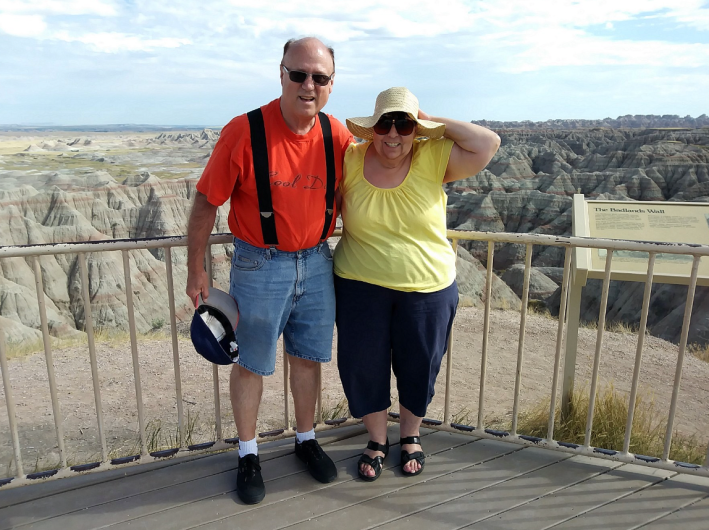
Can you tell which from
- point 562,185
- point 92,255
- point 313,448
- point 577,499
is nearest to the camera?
point 577,499

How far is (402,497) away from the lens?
2.40 metres

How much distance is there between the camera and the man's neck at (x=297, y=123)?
2223mm

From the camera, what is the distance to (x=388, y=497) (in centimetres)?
240

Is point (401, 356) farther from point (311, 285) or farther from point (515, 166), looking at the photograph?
point (515, 166)

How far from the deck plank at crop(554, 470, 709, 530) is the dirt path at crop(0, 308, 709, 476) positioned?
Answer: 6.25ft

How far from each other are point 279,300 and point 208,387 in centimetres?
462

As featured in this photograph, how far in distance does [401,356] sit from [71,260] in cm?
3061

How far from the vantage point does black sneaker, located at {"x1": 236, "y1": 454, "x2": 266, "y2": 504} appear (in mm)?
2348

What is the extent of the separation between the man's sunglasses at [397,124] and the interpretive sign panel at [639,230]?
1636mm

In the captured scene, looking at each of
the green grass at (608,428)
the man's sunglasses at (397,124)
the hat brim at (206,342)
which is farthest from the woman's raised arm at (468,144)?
the green grass at (608,428)

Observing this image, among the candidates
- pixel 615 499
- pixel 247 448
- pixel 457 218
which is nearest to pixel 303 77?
pixel 247 448

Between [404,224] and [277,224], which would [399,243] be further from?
[277,224]

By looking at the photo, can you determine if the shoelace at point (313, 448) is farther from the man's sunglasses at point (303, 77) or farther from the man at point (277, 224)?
the man's sunglasses at point (303, 77)

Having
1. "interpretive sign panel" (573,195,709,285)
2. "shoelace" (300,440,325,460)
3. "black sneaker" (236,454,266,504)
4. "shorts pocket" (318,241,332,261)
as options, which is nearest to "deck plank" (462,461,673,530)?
"shoelace" (300,440,325,460)
